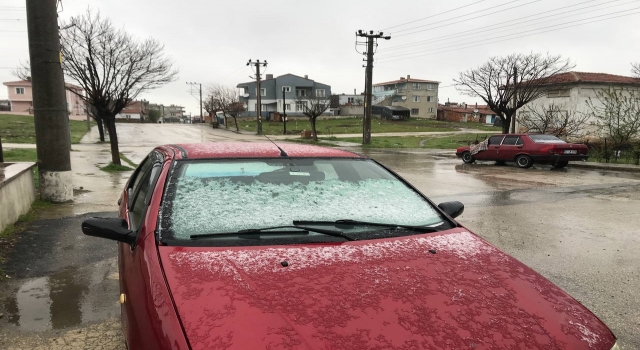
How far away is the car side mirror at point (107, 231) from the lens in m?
2.21

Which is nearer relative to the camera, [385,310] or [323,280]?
[385,310]

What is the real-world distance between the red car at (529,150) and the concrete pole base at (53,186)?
14919mm

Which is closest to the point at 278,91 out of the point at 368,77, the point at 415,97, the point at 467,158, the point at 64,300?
the point at 415,97

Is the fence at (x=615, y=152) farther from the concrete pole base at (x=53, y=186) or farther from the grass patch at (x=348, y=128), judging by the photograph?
the grass patch at (x=348, y=128)

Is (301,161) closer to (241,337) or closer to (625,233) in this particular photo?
(241,337)

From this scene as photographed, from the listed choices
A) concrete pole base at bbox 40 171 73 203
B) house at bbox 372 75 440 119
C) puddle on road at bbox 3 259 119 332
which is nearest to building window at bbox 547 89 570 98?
concrete pole base at bbox 40 171 73 203

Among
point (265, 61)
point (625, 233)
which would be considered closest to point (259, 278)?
point (625, 233)

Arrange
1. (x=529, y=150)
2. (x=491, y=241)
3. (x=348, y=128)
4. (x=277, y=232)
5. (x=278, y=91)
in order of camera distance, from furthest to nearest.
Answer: (x=278, y=91) < (x=348, y=128) < (x=529, y=150) < (x=491, y=241) < (x=277, y=232)

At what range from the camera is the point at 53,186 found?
747 cm

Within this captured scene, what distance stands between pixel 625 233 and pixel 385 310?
21.2 ft

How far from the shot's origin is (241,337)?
1.36 meters

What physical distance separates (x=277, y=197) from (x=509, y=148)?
15.9 meters

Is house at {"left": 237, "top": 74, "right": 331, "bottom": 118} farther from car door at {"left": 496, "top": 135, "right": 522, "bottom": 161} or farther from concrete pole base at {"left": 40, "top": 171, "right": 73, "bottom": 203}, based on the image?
concrete pole base at {"left": 40, "top": 171, "right": 73, "bottom": 203}

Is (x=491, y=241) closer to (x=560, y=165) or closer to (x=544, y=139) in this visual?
(x=544, y=139)
